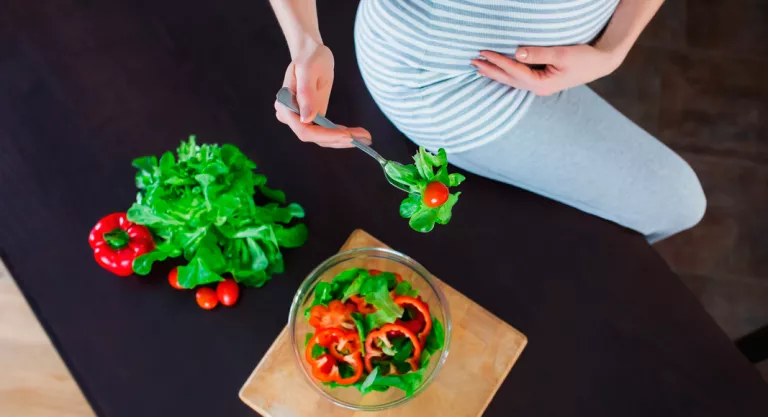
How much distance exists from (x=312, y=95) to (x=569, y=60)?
36 cm

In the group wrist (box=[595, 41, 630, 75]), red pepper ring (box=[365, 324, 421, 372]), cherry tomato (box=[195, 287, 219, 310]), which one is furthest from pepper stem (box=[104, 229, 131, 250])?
wrist (box=[595, 41, 630, 75])

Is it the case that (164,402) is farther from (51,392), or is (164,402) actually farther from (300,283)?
(51,392)

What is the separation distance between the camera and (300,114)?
0.66 metres

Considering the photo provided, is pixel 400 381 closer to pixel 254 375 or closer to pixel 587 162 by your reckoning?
pixel 254 375

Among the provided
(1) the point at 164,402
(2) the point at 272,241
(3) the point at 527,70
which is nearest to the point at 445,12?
(3) the point at 527,70

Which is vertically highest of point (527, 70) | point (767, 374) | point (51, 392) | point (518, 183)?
point (527, 70)

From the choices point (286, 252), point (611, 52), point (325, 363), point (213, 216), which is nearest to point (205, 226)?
point (213, 216)

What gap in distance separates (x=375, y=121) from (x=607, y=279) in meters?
0.42

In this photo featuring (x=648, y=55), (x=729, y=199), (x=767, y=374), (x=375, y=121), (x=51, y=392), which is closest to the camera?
(x=375, y=121)

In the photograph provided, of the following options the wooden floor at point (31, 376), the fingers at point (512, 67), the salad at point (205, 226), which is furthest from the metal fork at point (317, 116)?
the wooden floor at point (31, 376)

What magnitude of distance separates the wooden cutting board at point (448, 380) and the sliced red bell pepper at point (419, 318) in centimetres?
8

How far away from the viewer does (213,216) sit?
0.73 m

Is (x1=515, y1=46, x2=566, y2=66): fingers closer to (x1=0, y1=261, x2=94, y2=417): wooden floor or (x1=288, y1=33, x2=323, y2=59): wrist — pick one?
(x1=288, y1=33, x2=323, y2=59): wrist

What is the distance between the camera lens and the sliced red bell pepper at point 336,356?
0.68 m
